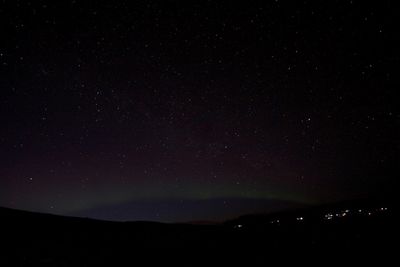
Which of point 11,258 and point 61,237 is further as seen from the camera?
point 61,237

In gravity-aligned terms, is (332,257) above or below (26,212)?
below

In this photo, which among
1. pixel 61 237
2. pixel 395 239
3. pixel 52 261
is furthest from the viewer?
pixel 61 237

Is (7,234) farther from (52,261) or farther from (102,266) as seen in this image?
(102,266)

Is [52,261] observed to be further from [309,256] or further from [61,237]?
[309,256]

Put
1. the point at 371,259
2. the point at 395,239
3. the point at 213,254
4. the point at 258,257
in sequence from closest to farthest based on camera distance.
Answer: the point at 371,259, the point at 258,257, the point at 213,254, the point at 395,239

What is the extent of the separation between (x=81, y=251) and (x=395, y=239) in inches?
607

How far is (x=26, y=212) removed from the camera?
1081 inches

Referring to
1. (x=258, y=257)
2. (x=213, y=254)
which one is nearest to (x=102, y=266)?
(x=213, y=254)

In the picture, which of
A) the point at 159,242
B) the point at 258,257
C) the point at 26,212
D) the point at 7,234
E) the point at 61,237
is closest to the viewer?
the point at 258,257

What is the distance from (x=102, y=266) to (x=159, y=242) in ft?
26.2

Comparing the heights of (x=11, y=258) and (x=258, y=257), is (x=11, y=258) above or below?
above

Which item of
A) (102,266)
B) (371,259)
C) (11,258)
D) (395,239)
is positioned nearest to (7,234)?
(11,258)

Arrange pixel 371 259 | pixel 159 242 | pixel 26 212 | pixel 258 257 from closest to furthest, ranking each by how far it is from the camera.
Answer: pixel 371 259
pixel 258 257
pixel 159 242
pixel 26 212

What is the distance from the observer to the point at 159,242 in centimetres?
2041
